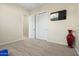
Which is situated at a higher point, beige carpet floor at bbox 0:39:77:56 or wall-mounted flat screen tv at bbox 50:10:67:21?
wall-mounted flat screen tv at bbox 50:10:67:21

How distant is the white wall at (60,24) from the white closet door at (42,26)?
41cm

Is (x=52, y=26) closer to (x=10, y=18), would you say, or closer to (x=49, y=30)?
(x=49, y=30)

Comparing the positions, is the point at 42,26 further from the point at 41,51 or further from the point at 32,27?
the point at 41,51

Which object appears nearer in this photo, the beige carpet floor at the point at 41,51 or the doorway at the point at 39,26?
the beige carpet floor at the point at 41,51

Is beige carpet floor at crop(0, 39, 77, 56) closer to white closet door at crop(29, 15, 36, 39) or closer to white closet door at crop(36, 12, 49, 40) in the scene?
white closet door at crop(36, 12, 49, 40)

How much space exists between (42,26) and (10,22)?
1.95m

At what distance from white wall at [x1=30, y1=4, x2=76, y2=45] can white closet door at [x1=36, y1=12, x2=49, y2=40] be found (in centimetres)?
41

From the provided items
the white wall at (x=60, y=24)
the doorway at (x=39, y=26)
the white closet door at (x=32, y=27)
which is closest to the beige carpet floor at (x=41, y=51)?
the white wall at (x=60, y=24)

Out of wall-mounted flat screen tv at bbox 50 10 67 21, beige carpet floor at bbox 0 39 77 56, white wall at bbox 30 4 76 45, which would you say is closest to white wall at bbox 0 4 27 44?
beige carpet floor at bbox 0 39 77 56

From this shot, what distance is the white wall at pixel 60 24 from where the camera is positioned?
3867mm

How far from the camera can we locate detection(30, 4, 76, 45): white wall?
12.7 ft

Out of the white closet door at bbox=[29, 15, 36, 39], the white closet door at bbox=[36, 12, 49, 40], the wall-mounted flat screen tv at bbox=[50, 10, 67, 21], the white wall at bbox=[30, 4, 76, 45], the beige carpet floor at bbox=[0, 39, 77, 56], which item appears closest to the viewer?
the beige carpet floor at bbox=[0, 39, 77, 56]

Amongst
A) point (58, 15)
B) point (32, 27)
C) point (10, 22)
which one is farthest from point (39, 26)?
point (10, 22)

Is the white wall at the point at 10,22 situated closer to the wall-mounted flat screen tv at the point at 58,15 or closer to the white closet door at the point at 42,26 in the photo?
the white closet door at the point at 42,26
